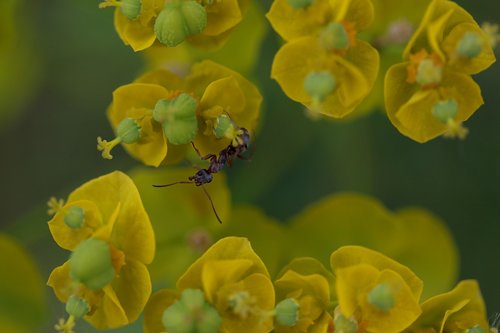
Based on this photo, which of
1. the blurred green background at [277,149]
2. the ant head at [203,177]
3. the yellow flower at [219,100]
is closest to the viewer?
the yellow flower at [219,100]

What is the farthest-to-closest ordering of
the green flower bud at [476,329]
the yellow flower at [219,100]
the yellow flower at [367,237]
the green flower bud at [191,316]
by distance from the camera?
the yellow flower at [367,237] → the yellow flower at [219,100] → the green flower bud at [476,329] → the green flower bud at [191,316]

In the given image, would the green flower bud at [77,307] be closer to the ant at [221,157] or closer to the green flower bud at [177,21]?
the ant at [221,157]

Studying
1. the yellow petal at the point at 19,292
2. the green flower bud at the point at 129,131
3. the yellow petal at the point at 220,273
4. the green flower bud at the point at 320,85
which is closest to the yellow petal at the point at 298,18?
the green flower bud at the point at 320,85

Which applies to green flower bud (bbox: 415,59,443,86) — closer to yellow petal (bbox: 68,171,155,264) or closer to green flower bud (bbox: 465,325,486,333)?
green flower bud (bbox: 465,325,486,333)

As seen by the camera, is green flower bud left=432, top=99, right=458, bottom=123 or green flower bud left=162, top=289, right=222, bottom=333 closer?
green flower bud left=162, top=289, right=222, bottom=333

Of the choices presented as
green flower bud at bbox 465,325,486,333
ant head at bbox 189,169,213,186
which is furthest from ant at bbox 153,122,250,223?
green flower bud at bbox 465,325,486,333

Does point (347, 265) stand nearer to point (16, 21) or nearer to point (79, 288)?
point (79, 288)

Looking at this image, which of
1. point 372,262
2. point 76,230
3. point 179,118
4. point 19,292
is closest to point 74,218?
point 76,230
